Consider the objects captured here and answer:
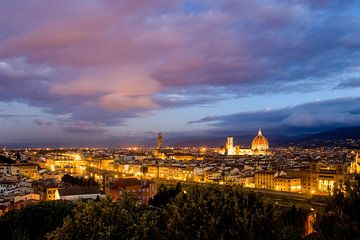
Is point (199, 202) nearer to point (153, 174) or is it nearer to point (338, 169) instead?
point (338, 169)

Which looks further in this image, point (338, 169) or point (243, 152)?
point (243, 152)

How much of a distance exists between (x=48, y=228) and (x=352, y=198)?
598 inches

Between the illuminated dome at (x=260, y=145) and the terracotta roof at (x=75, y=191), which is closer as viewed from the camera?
the terracotta roof at (x=75, y=191)

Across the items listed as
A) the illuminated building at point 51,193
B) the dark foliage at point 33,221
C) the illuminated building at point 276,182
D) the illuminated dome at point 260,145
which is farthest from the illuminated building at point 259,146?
the dark foliage at point 33,221

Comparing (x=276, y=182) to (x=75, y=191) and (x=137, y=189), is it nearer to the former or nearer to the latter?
(x=137, y=189)

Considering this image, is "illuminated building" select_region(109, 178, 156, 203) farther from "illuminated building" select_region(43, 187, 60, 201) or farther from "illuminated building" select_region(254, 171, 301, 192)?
"illuminated building" select_region(254, 171, 301, 192)

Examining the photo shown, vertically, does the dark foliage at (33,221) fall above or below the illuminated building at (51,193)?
above

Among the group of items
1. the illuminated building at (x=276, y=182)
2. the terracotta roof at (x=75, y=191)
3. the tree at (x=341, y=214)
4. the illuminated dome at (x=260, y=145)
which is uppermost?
the illuminated dome at (x=260, y=145)

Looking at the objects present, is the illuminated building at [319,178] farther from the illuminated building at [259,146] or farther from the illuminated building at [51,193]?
the illuminated building at [259,146]

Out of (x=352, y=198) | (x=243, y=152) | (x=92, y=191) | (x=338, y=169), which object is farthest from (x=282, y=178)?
(x=243, y=152)

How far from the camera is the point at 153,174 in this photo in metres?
89.1

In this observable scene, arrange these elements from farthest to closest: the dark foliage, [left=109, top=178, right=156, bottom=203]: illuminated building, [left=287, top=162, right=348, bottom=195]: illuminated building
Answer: [left=287, top=162, right=348, bottom=195]: illuminated building → [left=109, top=178, right=156, bottom=203]: illuminated building → the dark foliage

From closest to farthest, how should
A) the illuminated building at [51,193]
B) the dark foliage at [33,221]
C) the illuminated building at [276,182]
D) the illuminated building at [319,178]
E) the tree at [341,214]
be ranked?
1. the tree at [341,214]
2. the dark foliage at [33,221]
3. the illuminated building at [51,193]
4. the illuminated building at [319,178]
5. the illuminated building at [276,182]

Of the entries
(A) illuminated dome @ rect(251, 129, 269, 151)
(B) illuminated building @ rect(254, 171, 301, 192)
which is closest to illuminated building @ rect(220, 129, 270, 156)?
(A) illuminated dome @ rect(251, 129, 269, 151)
